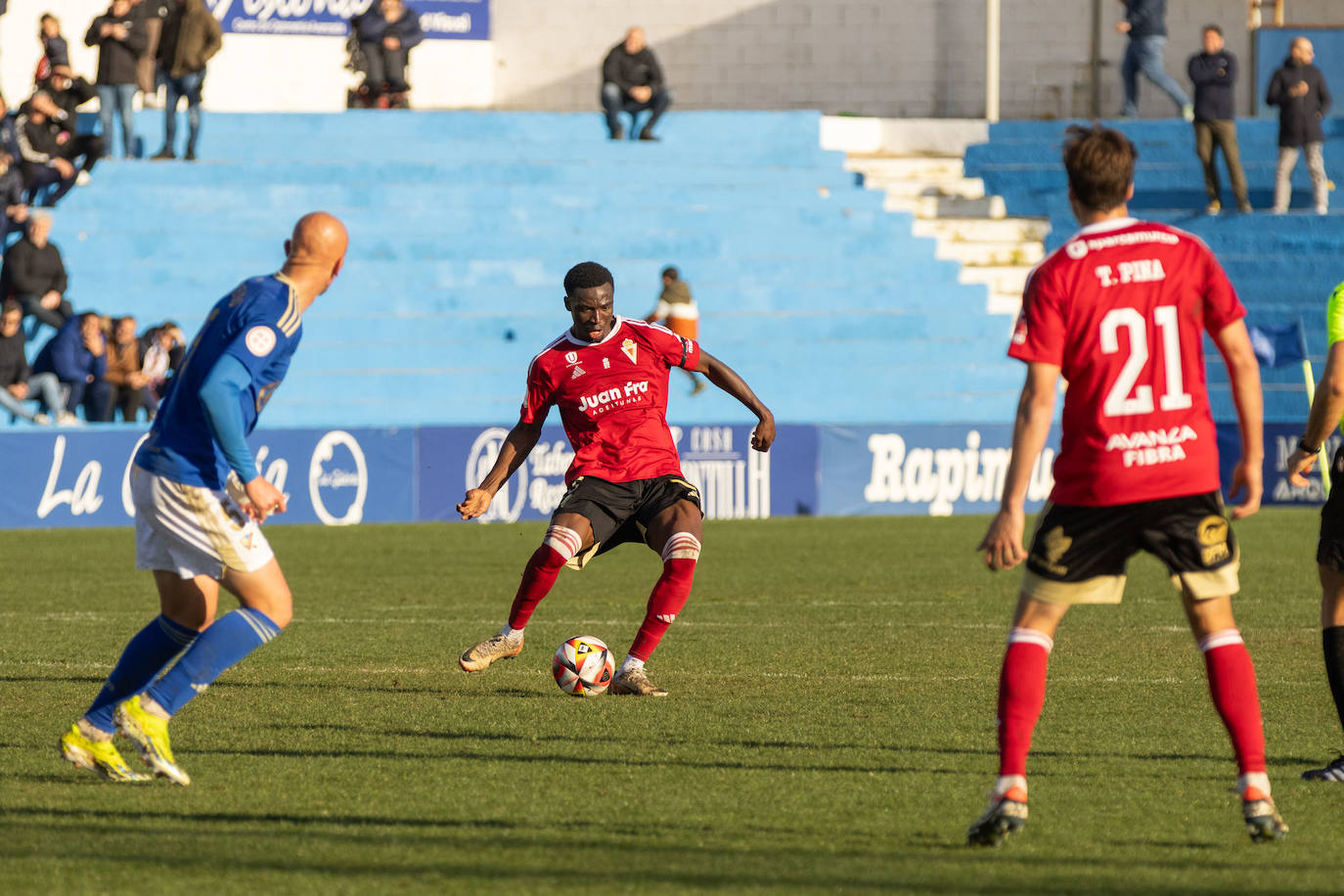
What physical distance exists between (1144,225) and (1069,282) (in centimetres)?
31

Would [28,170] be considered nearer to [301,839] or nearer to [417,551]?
[417,551]

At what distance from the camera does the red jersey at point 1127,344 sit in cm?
529

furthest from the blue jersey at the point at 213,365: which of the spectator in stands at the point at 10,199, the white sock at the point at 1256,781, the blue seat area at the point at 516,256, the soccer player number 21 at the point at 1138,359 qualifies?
the spectator in stands at the point at 10,199

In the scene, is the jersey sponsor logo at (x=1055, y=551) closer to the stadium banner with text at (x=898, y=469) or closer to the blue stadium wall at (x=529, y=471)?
the blue stadium wall at (x=529, y=471)

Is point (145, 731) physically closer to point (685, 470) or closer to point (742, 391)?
point (742, 391)

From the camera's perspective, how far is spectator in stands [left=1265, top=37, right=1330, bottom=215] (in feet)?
81.1

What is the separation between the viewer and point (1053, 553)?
5324 millimetres

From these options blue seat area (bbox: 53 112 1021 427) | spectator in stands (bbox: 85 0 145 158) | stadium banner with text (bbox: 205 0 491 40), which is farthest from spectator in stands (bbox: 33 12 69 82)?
stadium banner with text (bbox: 205 0 491 40)

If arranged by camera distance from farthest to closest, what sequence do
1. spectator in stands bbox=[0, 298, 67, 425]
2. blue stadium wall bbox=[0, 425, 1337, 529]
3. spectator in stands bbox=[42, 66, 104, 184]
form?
spectator in stands bbox=[42, 66, 104, 184] < spectator in stands bbox=[0, 298, 67, 425] < blue stadium wall bbox=[0, 425, 1337, 529]

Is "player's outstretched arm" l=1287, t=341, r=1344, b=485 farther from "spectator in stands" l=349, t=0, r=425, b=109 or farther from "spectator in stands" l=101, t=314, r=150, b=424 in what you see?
"spectator in stands" l=349, t=0, r=425, b=109

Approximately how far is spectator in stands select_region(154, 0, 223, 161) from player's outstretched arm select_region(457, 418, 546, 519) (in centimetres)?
1563

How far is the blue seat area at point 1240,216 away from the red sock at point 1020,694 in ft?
60.3

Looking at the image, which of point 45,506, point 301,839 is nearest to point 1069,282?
point 301,839

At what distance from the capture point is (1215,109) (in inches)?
980
